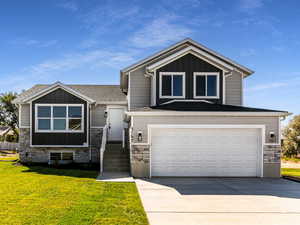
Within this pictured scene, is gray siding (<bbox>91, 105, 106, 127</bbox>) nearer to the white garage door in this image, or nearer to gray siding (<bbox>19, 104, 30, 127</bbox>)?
gray siding (<bbox>19, 104, 30, 127</bbox>)

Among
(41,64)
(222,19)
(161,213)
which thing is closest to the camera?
(161,213)

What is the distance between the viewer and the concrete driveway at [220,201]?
20.1ft

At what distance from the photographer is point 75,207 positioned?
22.2ft

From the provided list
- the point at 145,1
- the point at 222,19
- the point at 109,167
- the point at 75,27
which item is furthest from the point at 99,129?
the point at 222,19

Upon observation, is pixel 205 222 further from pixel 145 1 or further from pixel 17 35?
pixel 17 35

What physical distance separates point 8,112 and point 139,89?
124 ft

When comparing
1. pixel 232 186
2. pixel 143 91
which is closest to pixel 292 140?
pixel 143 91

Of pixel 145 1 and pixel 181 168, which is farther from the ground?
pixel 145 1

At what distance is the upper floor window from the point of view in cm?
1464

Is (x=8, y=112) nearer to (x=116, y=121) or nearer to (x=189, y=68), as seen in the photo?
(x=116, y=121)

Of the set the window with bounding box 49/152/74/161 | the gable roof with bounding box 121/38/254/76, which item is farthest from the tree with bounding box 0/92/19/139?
the gable roof with bounding box 121/38/254/76

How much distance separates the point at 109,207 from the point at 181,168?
5.90m

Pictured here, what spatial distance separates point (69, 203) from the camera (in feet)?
23.6

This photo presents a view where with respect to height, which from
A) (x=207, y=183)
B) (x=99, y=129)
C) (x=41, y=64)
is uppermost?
(x=41, y=64)
